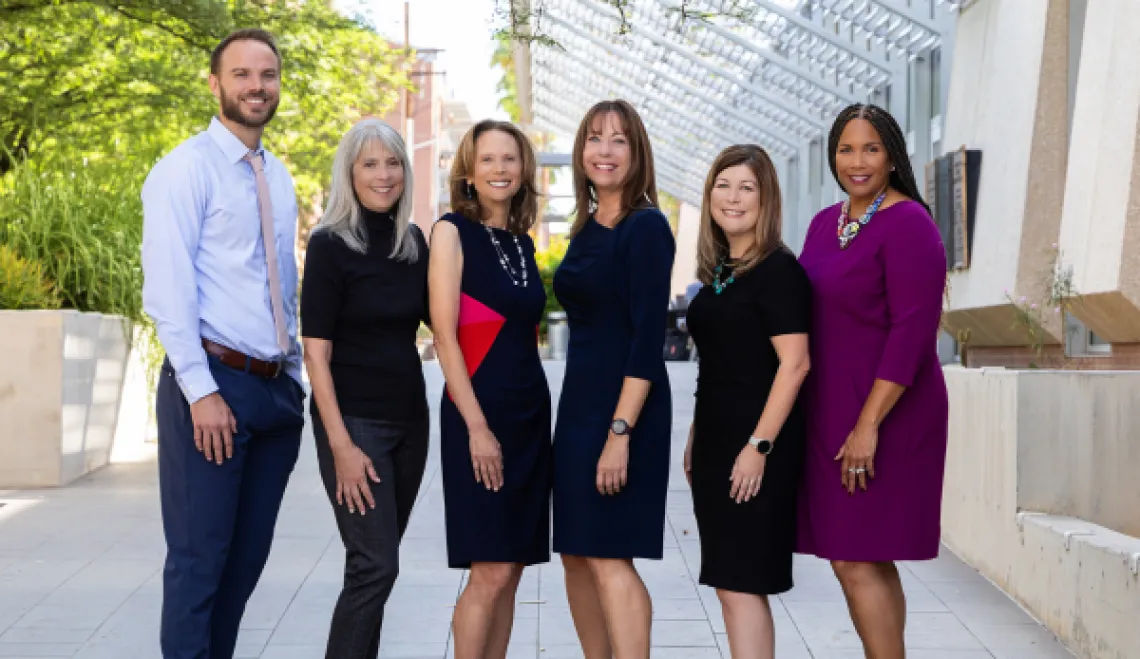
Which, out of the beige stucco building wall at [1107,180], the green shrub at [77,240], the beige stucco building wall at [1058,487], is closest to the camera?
the beige stucco building wall at [1058,487]

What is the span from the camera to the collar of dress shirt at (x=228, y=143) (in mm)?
4215

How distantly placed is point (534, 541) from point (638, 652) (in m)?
0.43

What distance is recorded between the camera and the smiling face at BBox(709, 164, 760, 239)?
4.20m

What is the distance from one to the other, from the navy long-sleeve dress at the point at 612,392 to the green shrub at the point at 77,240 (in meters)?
7.04

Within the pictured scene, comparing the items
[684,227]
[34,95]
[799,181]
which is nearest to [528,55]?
[799,181]

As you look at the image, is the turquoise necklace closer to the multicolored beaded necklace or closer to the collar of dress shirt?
the multicolored beaded necklace

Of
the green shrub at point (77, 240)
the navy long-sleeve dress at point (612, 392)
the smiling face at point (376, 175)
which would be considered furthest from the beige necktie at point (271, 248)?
the green shrub at point (77, 240)

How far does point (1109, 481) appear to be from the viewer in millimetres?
6121

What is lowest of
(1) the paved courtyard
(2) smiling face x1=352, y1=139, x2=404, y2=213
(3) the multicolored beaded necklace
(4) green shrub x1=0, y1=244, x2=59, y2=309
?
(1) the paved courtyard

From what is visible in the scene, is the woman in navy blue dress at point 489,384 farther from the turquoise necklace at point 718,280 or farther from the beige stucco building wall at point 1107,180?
the beige stucco building wall at point 1107,180

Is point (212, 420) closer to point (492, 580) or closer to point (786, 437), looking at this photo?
point (492, 580)

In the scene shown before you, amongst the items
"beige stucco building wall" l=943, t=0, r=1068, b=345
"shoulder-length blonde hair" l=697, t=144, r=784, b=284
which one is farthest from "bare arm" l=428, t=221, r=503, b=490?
"beige stucco building wall" l=943, t=0, r=1068, b=345

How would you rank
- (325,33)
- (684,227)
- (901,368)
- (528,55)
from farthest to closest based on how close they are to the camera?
(684,227)
(528,55)
(325,33)
(901,368)

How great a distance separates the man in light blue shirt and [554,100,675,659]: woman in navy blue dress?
0.81 metres
